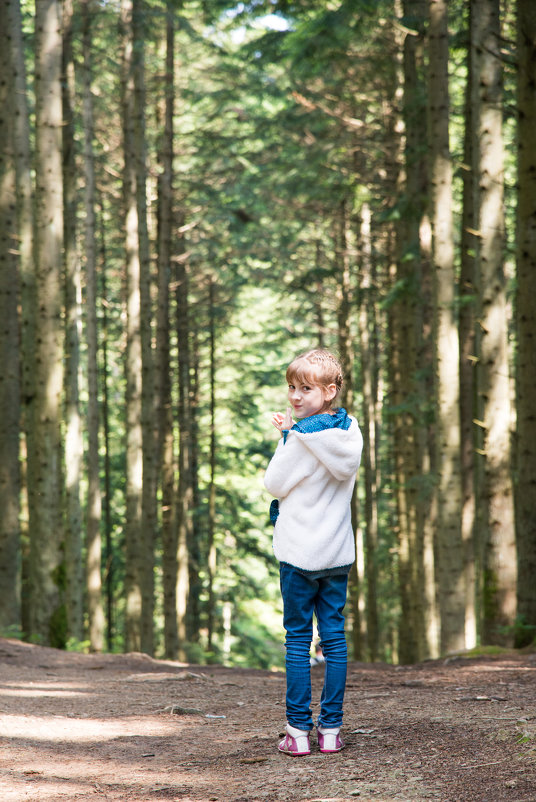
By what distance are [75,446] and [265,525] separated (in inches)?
686

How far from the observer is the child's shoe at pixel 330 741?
394cm

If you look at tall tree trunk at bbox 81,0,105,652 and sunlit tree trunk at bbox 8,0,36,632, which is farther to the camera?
tall tree trunk at bbox 81,0,105,652

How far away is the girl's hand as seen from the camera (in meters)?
4.10

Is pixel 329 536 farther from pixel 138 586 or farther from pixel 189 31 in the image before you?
pixel 189 31

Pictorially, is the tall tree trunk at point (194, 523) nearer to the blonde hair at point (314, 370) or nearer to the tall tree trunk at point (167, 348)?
the tall tree trunk at point (167, 348)

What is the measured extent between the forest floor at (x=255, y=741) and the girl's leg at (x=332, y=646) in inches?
7.6

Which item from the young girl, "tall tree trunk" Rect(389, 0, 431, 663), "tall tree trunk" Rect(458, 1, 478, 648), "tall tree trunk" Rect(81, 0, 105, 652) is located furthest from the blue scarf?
"tall tree trunk" Rect(81, 0, 105, 652)

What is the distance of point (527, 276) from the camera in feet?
26.3

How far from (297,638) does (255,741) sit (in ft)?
2.33

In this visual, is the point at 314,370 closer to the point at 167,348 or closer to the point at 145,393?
the point at 145,393

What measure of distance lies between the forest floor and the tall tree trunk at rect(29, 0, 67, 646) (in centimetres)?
285

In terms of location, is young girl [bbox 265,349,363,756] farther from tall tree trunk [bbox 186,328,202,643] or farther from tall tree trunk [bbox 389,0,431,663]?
tall tree trunk [bbox 186,328,202,643]

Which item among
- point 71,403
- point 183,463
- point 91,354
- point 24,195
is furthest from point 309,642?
point 183,463

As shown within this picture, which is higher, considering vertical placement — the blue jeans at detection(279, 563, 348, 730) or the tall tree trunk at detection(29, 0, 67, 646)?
the tall tree trunk at detection(29, 0, 67, 646)
